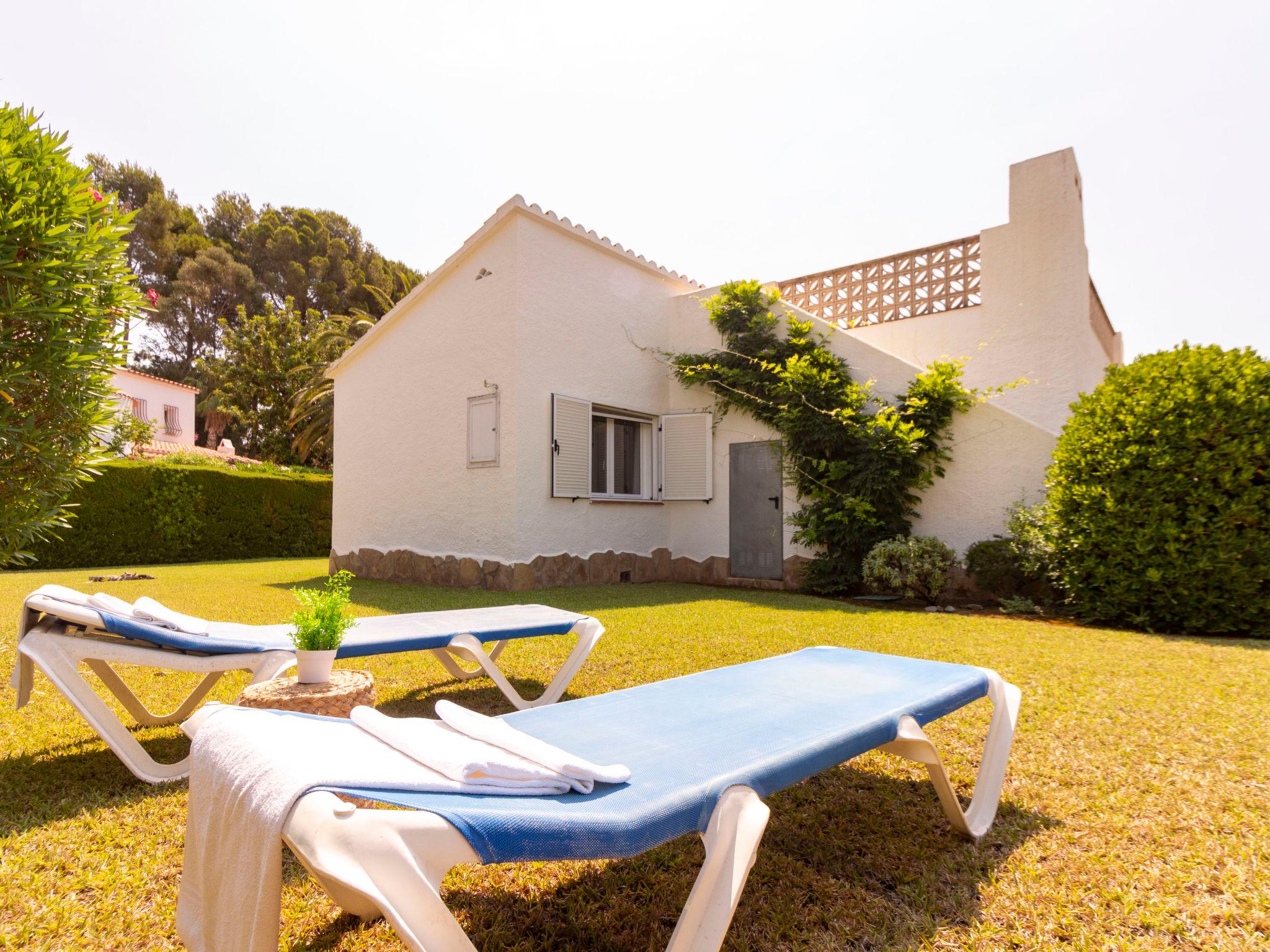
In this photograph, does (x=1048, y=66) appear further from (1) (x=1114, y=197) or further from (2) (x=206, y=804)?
(2) (x=206, y=804)

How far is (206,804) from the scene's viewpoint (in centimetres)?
140

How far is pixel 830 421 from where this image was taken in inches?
340

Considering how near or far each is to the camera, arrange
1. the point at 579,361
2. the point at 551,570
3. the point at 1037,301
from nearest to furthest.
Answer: the point at 1037,301 → the point at 551,570 → the point at 579,361

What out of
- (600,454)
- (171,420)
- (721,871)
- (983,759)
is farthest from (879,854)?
(171,420)

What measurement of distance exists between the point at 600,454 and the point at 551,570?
195cm

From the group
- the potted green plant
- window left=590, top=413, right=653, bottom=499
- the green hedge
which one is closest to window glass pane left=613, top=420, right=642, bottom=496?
window left=590, top=413, right=653, bottom=499

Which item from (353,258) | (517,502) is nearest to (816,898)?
(517,502)

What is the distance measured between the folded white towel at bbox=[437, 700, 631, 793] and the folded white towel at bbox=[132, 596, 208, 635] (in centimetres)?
179

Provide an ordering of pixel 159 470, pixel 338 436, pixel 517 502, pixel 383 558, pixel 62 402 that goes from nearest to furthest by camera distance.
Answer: pixel 62 402 → pixel 517 502 → pixel 383 558 → pixel 338 436 → pixel 159 470

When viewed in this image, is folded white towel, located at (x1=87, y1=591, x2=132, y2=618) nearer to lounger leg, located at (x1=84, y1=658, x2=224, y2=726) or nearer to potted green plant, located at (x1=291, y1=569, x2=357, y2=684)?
lounger leg, located at (x1=84, y1=658, x2=224, y2=726)

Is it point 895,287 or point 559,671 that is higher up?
point 895,287

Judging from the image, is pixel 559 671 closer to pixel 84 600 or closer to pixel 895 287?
pixel 84 600

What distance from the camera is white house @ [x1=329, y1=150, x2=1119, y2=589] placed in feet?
26.8

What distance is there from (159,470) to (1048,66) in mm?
15437
